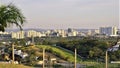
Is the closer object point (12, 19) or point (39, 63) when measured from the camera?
point (12, 19)

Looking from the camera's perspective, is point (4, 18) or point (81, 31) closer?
point (4, 18)

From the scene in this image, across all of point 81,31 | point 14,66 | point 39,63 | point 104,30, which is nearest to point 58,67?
point 39,63

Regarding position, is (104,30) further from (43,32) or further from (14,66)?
(14,66)

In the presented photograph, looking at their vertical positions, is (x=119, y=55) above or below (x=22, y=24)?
below

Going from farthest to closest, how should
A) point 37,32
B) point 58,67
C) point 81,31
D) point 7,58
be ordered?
point 81,31 < point 37,32 < point 58,67 < point 7,58

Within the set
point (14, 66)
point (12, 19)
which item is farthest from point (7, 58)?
point (12, 19)

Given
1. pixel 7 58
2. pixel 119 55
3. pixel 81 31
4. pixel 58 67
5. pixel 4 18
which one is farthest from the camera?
pixel 81 31

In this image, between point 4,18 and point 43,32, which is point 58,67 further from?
point 43,32
